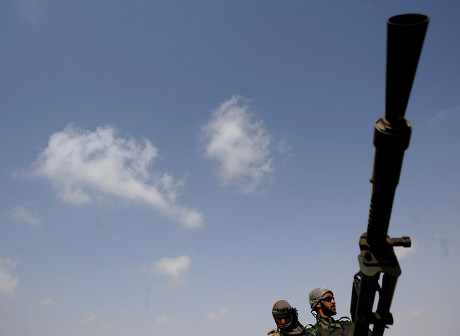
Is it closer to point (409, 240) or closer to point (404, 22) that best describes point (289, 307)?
point (409, 240)

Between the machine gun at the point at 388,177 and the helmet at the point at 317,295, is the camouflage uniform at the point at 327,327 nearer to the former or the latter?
the helmet at the point at 317,295

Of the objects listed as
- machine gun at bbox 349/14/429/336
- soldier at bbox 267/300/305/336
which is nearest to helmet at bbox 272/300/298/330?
soldier at bbox 267/300/305/336

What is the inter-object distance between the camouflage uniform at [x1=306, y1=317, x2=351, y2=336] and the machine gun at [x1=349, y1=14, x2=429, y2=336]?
339 centimetres

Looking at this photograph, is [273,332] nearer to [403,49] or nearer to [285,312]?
[285,312]

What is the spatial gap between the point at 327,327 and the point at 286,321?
1020 millimetres

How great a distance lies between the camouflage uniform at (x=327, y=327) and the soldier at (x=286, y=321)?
29cm

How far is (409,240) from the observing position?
4.25 m

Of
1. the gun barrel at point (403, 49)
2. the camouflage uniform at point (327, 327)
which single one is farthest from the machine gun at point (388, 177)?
the camouflage uniform at point (327, 327)

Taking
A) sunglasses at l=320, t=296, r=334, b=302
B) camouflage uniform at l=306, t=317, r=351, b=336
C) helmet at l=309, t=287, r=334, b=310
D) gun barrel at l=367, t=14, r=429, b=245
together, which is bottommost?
camouflage uniform at l=306, t=317, r=351, b=336

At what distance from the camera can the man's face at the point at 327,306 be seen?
877 cm

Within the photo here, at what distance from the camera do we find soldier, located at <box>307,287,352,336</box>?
27.9 feet

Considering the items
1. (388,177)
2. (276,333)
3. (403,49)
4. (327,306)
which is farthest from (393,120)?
(276,333)

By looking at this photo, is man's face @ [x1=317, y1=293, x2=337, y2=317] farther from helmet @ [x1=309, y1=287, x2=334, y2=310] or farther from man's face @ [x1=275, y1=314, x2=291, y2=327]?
man's face @ [x1=275, y1=314, x2=291, y2=327]

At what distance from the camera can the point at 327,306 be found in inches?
347
